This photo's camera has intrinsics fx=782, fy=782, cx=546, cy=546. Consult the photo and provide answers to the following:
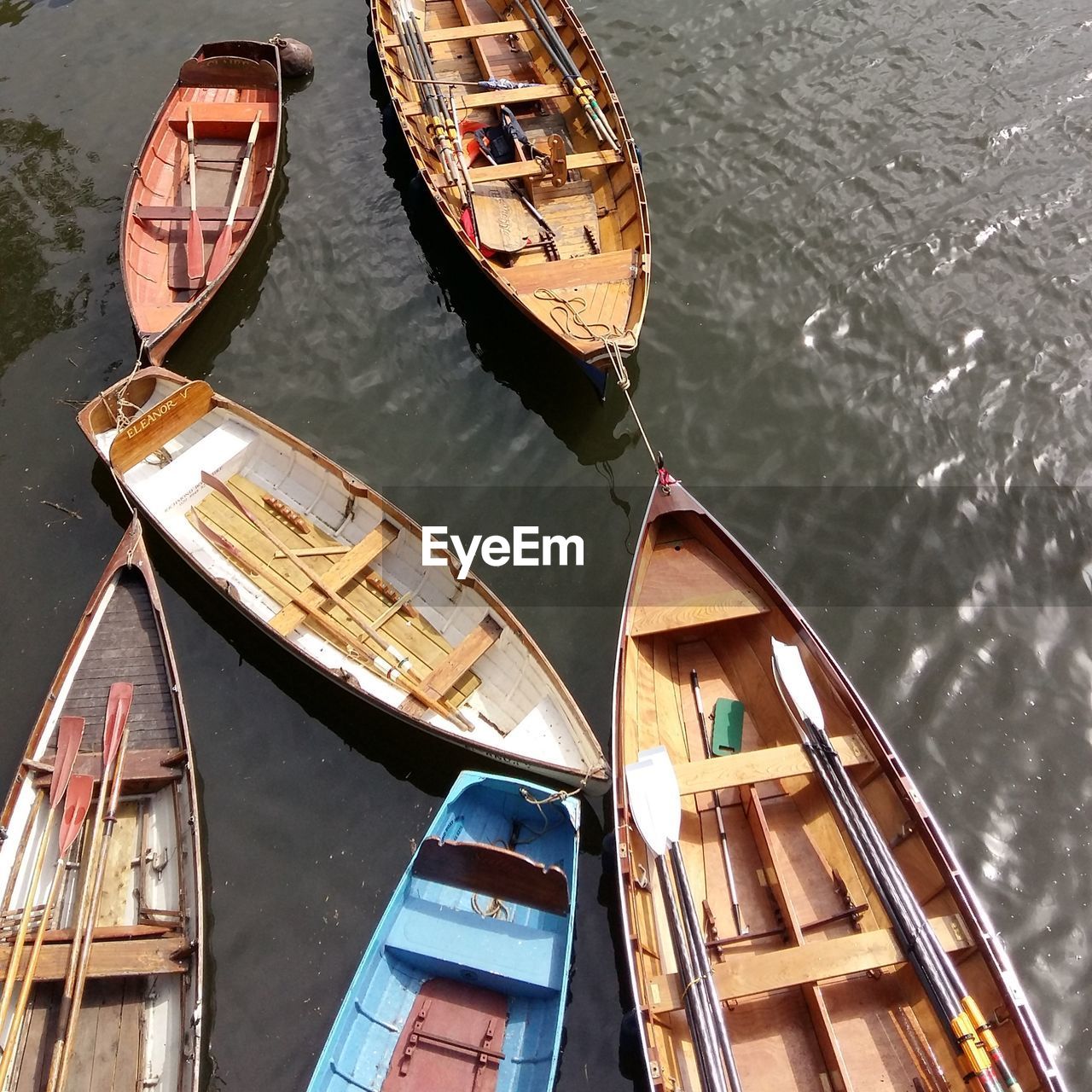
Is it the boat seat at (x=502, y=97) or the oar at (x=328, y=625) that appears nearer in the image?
the oar at (x=328, y=625)

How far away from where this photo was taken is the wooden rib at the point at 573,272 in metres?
13.0

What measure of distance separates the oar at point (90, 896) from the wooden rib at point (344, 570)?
2.11m

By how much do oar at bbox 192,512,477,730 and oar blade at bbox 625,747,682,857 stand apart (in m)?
2.36

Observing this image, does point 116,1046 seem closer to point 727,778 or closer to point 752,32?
point 727,778

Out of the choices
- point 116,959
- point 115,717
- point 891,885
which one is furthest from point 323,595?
point 891,885

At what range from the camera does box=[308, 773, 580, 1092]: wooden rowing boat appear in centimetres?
805

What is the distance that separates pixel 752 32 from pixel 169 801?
20428mm

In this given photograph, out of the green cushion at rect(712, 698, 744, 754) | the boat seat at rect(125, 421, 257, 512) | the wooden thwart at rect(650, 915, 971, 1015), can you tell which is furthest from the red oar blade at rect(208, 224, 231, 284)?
the wooden thwart at rect(650, 915, 971, 1015)

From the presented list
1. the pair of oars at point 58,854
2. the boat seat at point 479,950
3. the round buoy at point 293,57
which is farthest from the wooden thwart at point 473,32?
the boat seat at point 479,950

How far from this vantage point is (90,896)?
8711 mm

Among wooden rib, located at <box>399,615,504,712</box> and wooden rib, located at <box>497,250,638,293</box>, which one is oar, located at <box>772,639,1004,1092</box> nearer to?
wooden rib, located at <box>399,615,504,712</box>

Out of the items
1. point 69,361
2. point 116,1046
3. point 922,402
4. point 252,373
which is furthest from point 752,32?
point 116,1046

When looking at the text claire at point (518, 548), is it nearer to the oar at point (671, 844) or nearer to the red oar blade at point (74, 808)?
the oar at point (671, 844)

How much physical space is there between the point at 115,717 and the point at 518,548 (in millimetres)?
6032
